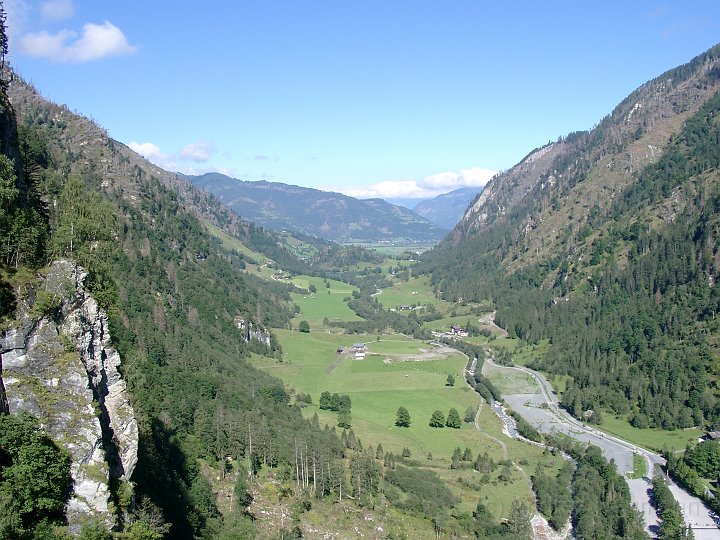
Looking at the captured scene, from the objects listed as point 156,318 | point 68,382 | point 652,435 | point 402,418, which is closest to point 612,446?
point 652,435

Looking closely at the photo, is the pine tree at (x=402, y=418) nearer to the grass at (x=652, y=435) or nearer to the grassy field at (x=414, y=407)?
the grassy field at (x=414, y=407)

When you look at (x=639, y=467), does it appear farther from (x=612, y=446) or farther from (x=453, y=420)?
(x=453, y=420)

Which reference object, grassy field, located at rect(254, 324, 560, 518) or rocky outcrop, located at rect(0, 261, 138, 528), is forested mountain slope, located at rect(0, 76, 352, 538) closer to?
rocky outcrop, located at rect(0, 261, 138, 528)

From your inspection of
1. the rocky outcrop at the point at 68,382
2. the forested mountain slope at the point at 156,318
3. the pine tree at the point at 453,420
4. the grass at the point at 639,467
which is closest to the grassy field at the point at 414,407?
the pine tree at the point at 453,420

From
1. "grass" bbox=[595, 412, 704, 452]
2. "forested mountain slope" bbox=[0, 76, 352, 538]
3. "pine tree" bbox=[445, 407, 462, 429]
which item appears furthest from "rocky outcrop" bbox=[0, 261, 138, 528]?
"grass" bbox=[595, 412, 704, 452]

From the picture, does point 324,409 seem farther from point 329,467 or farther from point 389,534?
point 389,534
